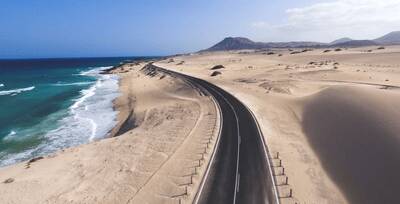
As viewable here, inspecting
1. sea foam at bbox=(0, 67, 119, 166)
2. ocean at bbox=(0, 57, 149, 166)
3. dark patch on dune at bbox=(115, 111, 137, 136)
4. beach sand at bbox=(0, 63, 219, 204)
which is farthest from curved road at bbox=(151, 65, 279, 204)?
ocean at bbox=(0, 57, 149, 166)

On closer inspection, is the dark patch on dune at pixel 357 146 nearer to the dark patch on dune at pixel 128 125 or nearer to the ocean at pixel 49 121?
the dark patch on dune at pixel 128 125

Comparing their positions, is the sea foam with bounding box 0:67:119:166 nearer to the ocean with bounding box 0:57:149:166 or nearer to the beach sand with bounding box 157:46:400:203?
the ocean with bounding box 0:57:149:166

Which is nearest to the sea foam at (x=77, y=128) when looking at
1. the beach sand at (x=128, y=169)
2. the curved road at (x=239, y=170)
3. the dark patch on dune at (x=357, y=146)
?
the beach sand at (x=128, y=169)

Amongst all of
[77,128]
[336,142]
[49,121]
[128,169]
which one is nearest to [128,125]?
[77,128]

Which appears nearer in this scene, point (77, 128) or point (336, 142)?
point (336, 142)

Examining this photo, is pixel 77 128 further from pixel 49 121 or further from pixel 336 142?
pixel 336 142
